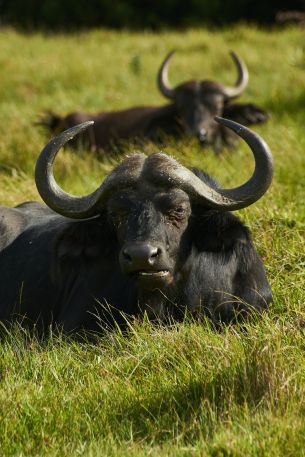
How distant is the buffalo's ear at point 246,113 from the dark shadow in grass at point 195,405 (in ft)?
30.2

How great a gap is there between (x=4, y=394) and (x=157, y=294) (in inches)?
57.7

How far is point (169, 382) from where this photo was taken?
5348mm

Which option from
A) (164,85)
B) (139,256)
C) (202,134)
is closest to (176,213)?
(139,256)

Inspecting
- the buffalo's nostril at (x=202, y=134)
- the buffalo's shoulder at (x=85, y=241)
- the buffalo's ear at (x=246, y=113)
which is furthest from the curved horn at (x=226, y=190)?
the buffalo's ear at (x=246, y=113)

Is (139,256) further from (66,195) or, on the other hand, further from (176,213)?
(66,195)

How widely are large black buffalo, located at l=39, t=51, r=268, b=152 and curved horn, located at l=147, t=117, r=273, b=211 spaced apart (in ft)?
22.3

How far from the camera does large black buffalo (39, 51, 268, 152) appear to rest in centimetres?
1389

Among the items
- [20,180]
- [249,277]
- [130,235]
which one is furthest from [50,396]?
[20,180]

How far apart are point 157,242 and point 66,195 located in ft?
2.87

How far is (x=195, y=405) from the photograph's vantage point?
5125 millimetres

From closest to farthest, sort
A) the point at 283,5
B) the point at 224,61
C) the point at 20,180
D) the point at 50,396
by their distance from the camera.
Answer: the point at 50,396 → the point at 20,180 → the point at 224,61 → the point at 283,5

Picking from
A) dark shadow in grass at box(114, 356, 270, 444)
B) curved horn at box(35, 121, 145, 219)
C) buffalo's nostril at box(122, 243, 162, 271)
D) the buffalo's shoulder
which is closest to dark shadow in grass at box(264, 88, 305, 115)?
the buffalo's shoulder

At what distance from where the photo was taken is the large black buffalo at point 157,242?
6349 millimetres

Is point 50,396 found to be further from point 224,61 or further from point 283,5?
point 283,5
